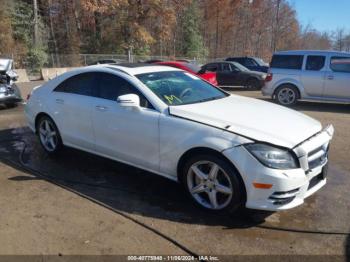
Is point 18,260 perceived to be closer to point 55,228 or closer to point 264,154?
point 55,228

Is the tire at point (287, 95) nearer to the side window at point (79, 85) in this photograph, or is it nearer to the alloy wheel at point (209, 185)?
the side window at point (79, 85)

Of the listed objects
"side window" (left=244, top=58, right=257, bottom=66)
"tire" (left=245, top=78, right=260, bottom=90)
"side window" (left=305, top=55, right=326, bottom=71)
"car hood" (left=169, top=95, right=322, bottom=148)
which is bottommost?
"tire" (left=245, top=78, right=260, bottom=90)

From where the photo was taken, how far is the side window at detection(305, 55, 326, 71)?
453 inches

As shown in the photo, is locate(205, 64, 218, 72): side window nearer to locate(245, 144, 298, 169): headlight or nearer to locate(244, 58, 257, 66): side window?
locate(244, 58, 257, 66): side window

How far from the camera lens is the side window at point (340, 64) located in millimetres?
11211

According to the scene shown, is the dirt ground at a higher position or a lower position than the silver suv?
lower

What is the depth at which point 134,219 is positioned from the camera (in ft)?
13.6

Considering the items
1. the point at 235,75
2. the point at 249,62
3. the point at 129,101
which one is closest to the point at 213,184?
the point at 129,101

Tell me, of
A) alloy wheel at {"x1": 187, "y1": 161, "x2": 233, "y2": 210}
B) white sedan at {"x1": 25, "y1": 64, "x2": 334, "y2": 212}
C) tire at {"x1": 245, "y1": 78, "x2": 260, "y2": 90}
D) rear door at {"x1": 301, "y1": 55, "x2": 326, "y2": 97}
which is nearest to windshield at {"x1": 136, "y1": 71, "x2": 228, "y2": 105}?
white sedan at {"x1": 25, "y1": 64, "x2": 334, "y2": 212}

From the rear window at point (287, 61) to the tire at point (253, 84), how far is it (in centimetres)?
484

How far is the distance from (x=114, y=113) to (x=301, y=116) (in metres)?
2.39

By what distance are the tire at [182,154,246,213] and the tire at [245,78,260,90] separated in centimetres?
1359

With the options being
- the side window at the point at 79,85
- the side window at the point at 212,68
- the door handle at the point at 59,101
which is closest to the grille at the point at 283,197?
the side window at the point at 79,85

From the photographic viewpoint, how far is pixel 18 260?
342 centimetres
